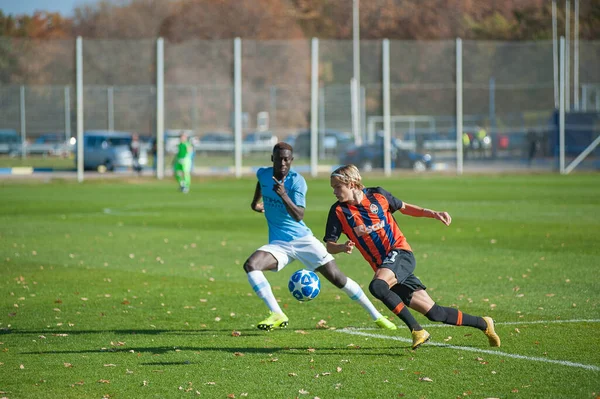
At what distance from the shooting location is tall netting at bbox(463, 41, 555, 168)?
152 feet

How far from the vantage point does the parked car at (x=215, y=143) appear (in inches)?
1740

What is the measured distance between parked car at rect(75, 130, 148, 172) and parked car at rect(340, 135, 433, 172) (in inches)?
424

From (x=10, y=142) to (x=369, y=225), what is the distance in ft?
127

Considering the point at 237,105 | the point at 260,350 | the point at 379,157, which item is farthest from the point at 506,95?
the point at 260,350

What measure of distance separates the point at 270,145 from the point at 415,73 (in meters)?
8.50

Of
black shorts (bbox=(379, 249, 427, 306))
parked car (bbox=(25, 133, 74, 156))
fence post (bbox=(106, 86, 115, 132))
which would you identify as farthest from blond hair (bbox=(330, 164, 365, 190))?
fence post (bbox=(106, 86, 115, 132))

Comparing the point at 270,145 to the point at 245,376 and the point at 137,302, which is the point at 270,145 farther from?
the point at 245,376

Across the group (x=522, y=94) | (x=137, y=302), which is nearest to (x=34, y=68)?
(x=522, y=94)

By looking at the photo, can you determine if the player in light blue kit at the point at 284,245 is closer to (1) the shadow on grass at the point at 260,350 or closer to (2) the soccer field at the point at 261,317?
(2) the soccer field at the point at 261,317

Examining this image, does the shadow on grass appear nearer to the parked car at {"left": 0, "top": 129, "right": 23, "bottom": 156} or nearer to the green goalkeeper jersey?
the green goalkeeper jersey

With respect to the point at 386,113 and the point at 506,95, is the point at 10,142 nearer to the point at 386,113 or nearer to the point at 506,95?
the point at 386,113

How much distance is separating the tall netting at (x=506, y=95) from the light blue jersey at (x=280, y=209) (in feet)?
122

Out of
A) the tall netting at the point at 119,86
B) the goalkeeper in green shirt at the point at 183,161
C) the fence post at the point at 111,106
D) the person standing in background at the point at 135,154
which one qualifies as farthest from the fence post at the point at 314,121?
the fence post at the point at 111,106

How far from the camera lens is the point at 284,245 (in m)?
9.66
